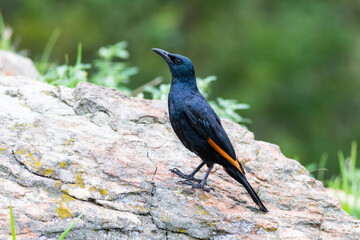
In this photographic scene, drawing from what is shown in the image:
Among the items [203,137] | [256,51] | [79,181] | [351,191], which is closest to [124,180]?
[79,181]

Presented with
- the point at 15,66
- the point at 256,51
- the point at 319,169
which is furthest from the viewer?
the point at 256,51

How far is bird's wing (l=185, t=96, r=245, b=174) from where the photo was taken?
151 inches

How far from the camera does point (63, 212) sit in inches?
129

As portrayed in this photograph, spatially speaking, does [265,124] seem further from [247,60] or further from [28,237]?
[28,237]

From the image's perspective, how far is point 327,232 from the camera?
3.84m

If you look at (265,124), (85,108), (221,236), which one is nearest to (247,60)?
(265,124)

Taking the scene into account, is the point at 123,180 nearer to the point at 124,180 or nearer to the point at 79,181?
the point at 124,180

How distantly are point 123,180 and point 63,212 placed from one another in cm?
55

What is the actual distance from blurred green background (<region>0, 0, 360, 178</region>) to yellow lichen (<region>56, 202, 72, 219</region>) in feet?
28.7

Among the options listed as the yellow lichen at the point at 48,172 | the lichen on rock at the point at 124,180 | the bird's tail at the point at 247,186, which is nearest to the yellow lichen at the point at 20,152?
the lichen on rock at the point at 124,180

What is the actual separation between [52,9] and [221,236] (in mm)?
10892

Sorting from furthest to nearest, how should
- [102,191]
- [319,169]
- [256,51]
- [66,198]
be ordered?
[256,51] < [319,169] < [102,191] < [66,198]

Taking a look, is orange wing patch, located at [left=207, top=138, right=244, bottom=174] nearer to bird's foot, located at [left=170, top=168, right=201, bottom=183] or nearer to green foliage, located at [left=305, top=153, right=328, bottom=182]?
bird's foot, located at [left=170, top=168, right=201, bottom=183]

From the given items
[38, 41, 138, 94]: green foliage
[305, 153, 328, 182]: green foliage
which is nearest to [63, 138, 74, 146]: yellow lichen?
[38, 41, 138, 94]: green foliage
